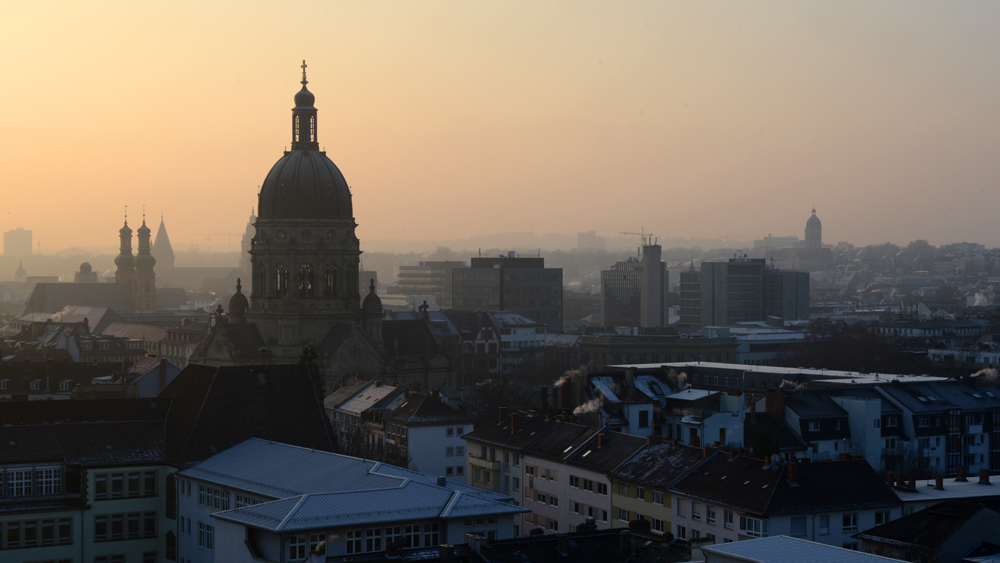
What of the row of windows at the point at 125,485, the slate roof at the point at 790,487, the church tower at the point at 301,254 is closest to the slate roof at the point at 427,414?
the row of windows at the point at 125,485

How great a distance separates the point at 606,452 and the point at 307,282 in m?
56.9

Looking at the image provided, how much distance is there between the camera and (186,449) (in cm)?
6581

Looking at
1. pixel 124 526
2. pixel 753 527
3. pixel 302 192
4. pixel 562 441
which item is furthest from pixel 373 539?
pixel 302 192

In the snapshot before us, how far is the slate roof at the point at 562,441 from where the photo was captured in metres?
74.8

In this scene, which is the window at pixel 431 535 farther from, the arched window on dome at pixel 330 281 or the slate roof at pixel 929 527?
the arched window on dome at pixel 330 281

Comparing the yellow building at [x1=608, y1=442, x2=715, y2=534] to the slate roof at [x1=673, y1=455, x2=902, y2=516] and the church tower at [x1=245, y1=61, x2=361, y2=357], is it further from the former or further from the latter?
the church tower at [x1=245, y1=61, x2=361, y2=357]

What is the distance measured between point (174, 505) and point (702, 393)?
139 ft

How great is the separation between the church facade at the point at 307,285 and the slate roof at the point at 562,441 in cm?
4452

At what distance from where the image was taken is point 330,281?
124375 mm

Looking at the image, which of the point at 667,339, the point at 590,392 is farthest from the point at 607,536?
the point at 667,339

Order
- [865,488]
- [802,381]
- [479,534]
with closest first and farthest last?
[479,534] < [865,488] < [802,381]

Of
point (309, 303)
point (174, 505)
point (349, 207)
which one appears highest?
point (349, 207)

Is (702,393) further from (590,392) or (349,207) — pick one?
(349,207)

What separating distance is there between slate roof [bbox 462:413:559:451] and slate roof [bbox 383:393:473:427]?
19.3 ft
